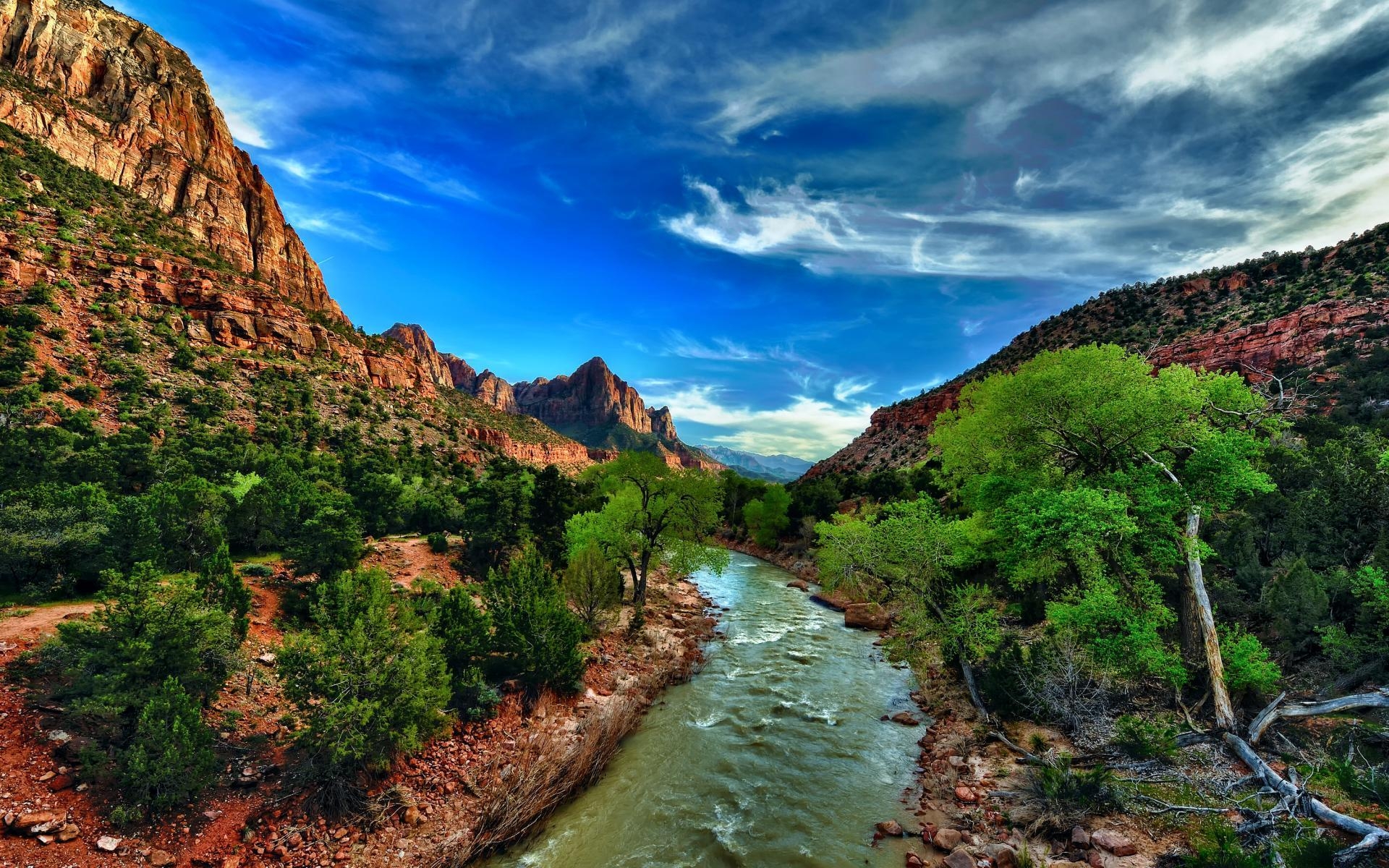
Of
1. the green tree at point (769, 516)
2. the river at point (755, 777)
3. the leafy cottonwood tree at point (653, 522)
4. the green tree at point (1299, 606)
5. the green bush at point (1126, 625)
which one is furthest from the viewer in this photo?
the green tree at point (769, 516)

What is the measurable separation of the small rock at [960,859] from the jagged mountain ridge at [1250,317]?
5041cm

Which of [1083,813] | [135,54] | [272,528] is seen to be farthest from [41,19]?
[1083,813]

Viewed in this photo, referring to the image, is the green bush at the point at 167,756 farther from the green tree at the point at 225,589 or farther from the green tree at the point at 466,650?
the green tree at the point at 466,650

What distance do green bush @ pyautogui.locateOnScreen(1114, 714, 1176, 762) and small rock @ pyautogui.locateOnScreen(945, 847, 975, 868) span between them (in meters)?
5.10

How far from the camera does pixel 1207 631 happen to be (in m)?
11.8

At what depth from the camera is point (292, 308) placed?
228 feet

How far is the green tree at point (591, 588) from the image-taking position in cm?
2161

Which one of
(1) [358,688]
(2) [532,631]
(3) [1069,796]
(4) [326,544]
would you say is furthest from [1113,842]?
(4) [326,544]

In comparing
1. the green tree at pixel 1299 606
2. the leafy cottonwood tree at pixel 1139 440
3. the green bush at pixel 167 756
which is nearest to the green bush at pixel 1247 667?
the leafy cottonwood tree at pixel 1139 440

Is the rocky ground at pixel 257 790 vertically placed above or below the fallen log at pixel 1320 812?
below

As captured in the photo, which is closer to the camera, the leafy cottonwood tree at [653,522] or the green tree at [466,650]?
the green tree at [466,650]

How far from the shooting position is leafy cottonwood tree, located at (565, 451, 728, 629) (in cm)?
2698

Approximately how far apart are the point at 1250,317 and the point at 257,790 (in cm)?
10180

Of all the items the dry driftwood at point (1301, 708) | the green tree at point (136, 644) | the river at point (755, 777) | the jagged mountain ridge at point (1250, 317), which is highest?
the jagged mountain ridge at point (1250, 317)
